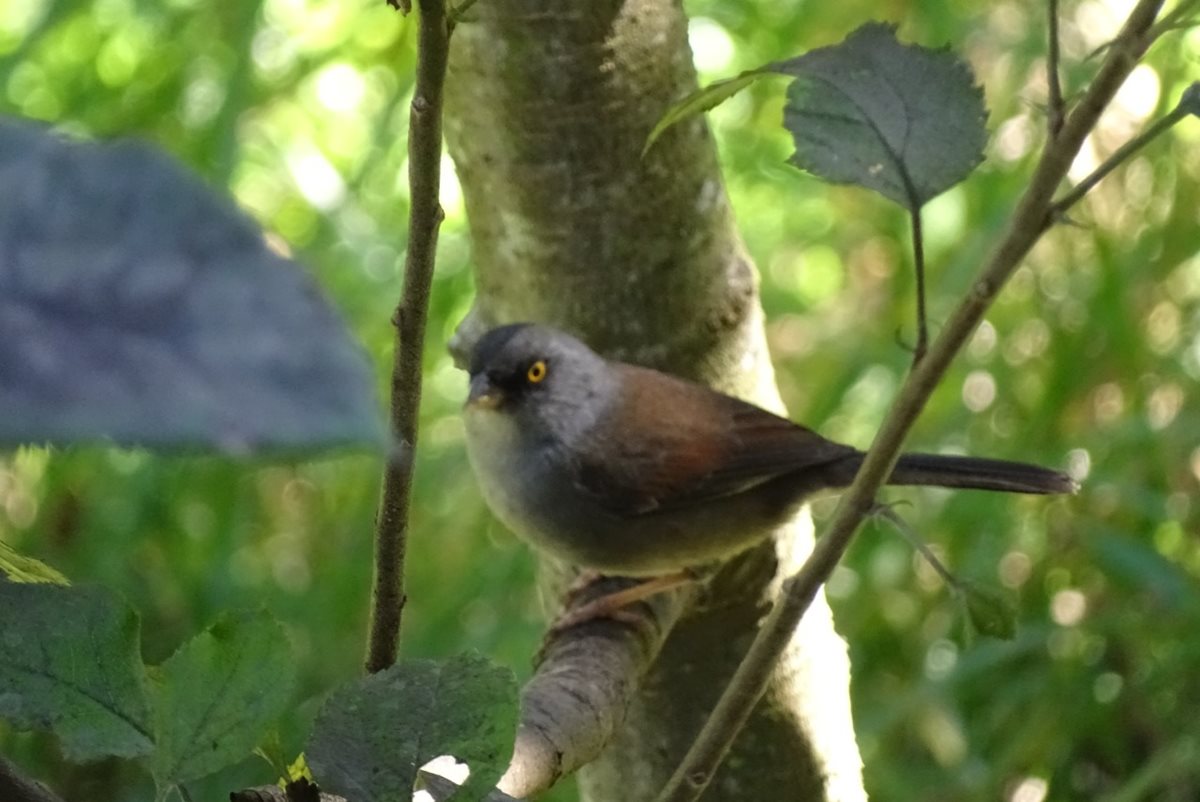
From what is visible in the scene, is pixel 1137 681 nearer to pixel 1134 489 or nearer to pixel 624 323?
pixel 1134 489

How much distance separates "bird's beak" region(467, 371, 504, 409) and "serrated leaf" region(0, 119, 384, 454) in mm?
1876

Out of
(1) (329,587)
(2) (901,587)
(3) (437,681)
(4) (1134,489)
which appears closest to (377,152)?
(1) (329,587)

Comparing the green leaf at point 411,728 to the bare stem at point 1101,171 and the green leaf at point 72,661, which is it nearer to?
the green leaf at point 72,661

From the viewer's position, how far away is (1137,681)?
252 cm

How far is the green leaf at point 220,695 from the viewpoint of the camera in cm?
56

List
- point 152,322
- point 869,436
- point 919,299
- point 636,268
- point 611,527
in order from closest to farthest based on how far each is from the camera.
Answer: point 152,322 < point 919,299 < point 636,268 < point 611,527 < point 869,436

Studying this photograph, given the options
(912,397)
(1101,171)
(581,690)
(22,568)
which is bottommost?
(581,690)

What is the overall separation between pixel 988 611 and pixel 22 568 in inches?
26.7

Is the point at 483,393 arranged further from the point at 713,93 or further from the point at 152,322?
the point at 152,322

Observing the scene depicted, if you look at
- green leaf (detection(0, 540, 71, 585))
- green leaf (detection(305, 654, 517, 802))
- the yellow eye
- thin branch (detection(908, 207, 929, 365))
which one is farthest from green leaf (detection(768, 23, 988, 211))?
the yellow eye

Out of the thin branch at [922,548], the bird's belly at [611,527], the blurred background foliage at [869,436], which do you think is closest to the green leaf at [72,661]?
the thin branch at [922,548]

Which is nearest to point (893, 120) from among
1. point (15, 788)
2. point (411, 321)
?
point (411, 321)

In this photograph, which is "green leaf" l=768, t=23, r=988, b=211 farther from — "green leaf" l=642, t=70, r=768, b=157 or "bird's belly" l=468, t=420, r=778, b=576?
"bird's belly" l=468, t=420, r=778, b=576

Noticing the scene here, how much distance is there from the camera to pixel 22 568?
0.68 m
